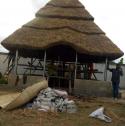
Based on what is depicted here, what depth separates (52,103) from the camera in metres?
19.8

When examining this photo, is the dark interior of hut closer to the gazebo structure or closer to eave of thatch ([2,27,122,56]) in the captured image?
the gazebo structure

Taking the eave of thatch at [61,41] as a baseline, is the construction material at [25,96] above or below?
below

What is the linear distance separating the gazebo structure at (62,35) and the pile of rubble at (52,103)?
756 centimetres

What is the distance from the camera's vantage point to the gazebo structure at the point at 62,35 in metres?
27.7

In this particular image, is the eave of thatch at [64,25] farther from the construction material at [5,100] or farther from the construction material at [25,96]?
the construction material at [5,100]

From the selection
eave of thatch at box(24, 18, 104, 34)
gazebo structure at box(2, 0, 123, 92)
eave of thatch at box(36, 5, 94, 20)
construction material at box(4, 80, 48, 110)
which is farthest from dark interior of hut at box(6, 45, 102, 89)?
construction material at box(4, 80, 48, 110)

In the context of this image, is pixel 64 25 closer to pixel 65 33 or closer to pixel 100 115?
pixel 65 33

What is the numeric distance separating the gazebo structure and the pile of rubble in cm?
756

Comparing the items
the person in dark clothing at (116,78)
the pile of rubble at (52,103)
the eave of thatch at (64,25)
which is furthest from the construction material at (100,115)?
the eave of thatch at (64,25)

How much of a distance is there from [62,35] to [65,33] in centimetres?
37

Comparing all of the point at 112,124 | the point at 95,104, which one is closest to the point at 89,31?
the point at 95,104

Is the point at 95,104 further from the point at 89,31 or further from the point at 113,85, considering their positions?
the point at 89,31

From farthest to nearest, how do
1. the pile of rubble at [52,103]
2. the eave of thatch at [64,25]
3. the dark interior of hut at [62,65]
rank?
the dark interior of hut at [62,65] < the eave of thatch at [64,25] < the pile of rubble at [52,103]

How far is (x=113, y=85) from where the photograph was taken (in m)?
26.6
